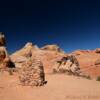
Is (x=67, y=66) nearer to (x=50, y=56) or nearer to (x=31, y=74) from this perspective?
(x=31, y=74)

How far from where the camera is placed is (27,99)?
11.2 m

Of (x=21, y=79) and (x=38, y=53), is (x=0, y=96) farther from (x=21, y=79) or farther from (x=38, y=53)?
(x=38, y=53)

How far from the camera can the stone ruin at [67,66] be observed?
22478mm

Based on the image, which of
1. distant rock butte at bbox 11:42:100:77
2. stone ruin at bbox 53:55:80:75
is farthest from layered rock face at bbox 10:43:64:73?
stone ruin at bbox 53:55:80:75

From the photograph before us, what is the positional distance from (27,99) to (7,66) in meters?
16.1

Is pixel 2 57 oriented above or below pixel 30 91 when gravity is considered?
above

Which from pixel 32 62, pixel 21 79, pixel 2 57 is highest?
pixel 2 57

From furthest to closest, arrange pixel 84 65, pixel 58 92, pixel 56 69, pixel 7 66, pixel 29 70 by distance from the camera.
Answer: pixel 84 65, pixel 7 66, pixel 56 69, pixel 29 70, pixel 58 92

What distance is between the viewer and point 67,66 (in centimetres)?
2280

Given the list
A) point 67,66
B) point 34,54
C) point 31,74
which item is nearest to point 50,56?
point 34,54

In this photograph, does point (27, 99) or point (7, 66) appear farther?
point (7, 66)

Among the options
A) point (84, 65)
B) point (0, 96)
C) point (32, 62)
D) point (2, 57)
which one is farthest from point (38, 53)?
point (0, 96)

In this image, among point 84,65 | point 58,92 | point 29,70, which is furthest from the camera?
point 84,65

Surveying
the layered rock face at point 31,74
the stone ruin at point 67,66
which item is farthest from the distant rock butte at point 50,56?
the layered rock face at point 31,74
